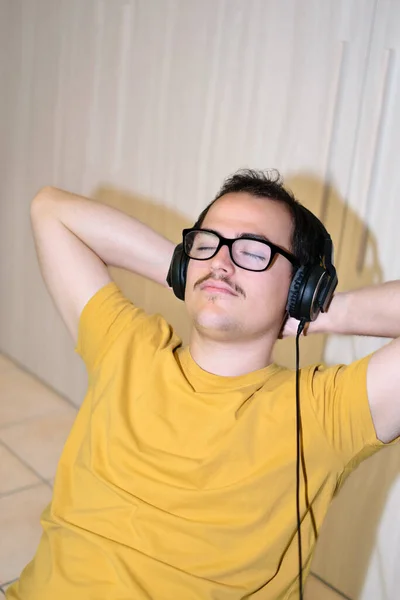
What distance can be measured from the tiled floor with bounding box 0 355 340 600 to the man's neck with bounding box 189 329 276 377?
0.90m

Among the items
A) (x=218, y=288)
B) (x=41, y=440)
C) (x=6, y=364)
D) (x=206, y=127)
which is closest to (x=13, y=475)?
(x=41, y=440)

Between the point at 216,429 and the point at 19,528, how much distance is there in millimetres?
1098

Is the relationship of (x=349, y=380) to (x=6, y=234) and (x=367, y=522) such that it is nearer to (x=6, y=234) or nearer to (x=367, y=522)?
(x=367, y=522)

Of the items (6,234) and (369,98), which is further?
(6,234)

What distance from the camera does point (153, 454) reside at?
3.75 ft

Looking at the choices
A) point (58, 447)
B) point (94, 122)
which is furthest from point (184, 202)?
point (58, 447)

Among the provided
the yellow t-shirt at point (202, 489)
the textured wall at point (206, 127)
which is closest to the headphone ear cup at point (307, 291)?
the yellow t-shirt at point (202, 489)

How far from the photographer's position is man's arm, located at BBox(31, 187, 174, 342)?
1332 millimetres

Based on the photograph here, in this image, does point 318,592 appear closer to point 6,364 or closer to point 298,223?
point 298,223

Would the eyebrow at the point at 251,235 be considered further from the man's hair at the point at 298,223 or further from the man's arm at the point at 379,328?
the man's arm at the point at 379,328

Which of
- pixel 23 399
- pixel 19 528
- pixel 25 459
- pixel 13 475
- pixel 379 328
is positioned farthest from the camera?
pixel 23 399

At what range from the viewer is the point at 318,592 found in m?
1.82

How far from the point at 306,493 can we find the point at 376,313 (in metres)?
0.32

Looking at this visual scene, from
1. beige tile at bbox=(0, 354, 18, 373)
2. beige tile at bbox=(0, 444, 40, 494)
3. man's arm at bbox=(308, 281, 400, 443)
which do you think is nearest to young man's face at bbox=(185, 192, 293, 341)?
man's arm at bbox=(308, 281, 400, 443)
